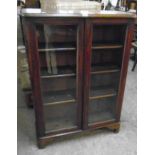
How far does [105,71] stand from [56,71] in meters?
0.45

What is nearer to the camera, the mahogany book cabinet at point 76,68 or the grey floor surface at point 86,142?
the mahogany book cabinet at point 76,68

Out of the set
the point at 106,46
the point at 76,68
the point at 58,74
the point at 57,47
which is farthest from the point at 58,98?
the point at 106,46

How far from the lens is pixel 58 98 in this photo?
5.53 ft

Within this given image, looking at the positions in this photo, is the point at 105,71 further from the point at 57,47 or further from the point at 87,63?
the point at 57,47

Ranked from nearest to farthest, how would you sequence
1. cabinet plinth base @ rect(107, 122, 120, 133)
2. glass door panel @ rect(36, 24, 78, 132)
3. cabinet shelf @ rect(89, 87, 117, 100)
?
glass door panel @ rect(36, 24, 78, 132) < cabinet shelf @ rect(89, 87, 117, 100) < cabinet plinth base @ rect(107, 122, 120, 133)

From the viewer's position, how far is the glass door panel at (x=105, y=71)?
162 centimetres

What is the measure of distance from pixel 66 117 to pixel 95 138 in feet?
1.23

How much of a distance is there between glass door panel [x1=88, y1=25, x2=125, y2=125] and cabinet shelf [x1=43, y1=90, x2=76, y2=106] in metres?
0.19

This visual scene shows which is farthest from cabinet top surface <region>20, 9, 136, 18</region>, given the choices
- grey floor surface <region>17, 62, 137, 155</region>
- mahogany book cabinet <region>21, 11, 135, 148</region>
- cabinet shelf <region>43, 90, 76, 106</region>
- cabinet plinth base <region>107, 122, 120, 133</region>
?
grey floor surface <region>17, 62, 137, 155</region>

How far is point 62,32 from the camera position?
59.5 inches

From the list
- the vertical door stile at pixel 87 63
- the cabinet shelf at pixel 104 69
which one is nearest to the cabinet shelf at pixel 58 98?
the vertical door stile at pixel 87 63

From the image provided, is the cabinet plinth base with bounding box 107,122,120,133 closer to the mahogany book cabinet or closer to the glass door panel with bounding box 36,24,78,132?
the mahogany book cabinet

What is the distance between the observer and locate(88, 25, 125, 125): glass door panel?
1.62m

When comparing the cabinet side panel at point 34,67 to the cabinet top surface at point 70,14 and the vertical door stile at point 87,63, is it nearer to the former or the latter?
the cabinet top surface at point 70,14
